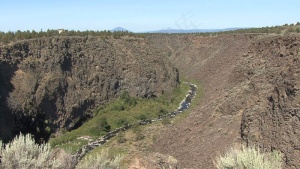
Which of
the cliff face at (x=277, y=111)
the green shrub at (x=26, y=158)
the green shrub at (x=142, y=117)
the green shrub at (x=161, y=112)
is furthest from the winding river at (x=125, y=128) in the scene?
the cliff face at (x=277, y=111)

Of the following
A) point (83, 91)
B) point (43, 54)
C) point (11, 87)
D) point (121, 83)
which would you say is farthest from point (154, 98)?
point (11, 87)

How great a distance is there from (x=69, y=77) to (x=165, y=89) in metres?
15.5

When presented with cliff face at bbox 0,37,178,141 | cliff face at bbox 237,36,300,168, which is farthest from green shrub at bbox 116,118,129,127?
cliff face at bbox 237,36,300,168

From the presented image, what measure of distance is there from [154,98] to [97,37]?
37.2ft

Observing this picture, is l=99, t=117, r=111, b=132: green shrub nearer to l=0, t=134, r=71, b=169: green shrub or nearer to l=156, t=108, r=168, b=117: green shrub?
l=156, t=108, r=168, b=117: green shrub

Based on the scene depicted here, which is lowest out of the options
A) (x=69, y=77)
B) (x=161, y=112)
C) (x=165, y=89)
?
(x=161, y=112)

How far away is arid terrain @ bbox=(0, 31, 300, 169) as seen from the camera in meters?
21.1

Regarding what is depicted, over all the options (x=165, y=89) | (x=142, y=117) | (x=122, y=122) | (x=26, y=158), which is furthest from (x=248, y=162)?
(x=165, y=89)

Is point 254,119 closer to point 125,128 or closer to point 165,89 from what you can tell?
point 125,128

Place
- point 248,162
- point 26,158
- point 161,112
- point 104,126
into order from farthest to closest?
point 161,112 → point 104,126 → point 26,158 → point 248,162

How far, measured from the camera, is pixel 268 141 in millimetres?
20281

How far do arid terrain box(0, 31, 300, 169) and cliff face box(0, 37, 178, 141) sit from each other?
106 millimetres

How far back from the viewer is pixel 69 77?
42094mm

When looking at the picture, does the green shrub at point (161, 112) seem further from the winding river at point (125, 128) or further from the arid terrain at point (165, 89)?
the arid terrain at point (165, 89)
